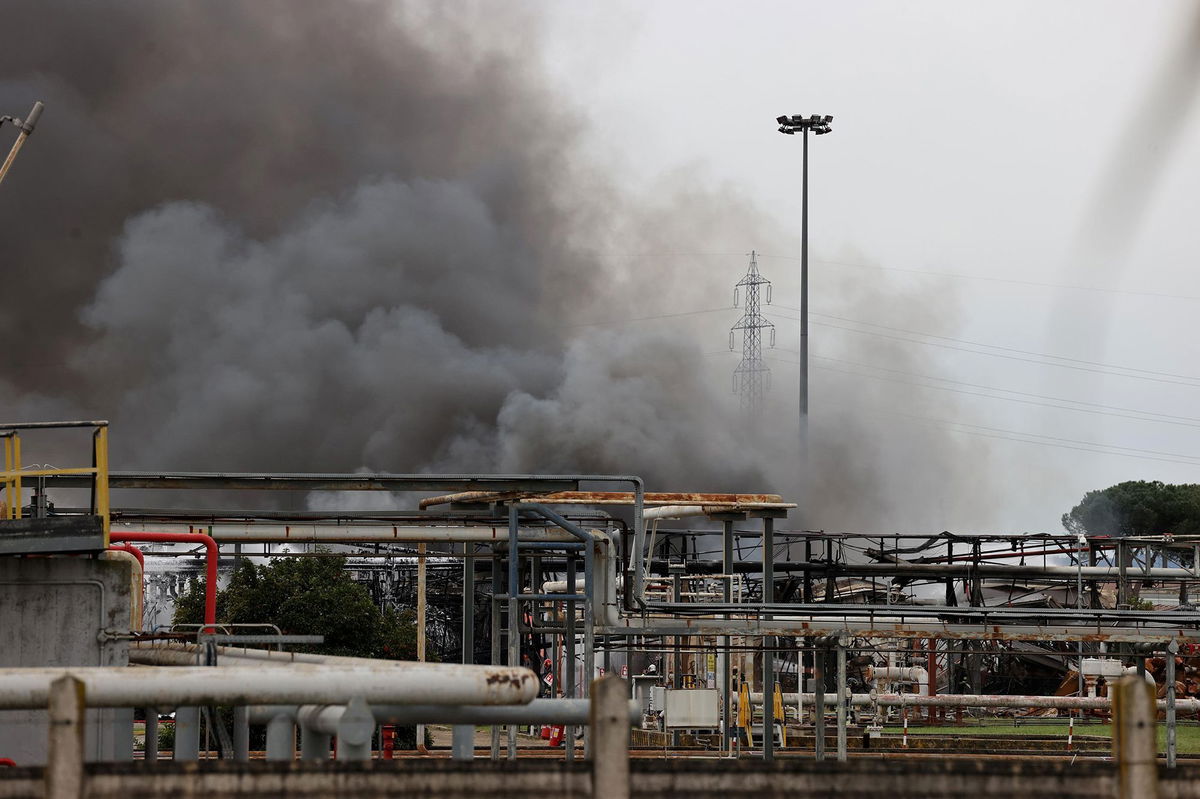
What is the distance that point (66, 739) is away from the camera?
600cm

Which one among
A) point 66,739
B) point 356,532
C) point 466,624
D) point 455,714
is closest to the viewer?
point 66,739

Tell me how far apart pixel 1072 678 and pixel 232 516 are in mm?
32651

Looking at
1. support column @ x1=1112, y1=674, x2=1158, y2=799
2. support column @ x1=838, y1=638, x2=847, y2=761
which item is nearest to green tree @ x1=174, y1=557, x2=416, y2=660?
support column @ x1=838, y1=638, x2=847, y2=761

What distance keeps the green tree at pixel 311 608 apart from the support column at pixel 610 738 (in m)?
27.8

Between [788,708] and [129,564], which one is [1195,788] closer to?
[129,564]

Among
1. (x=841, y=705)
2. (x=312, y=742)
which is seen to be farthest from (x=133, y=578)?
Result: (x=841, y=705)

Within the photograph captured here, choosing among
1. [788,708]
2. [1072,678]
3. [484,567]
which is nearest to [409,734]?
[484,567]

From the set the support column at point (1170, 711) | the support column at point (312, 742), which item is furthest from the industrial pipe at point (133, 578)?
the support column at point (1170, 711)

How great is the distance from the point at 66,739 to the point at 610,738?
2485mm

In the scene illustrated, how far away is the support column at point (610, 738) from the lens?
5.98 meters

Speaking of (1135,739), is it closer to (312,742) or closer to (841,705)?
(312,742)

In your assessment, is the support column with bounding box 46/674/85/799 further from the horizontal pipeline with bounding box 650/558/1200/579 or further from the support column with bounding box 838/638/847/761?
the horizontal pipeline with bounding box 650/558/1200/579

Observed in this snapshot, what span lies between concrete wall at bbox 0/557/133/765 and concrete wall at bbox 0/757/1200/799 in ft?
25.0

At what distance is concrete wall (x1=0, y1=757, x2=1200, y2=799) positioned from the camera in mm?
6250
